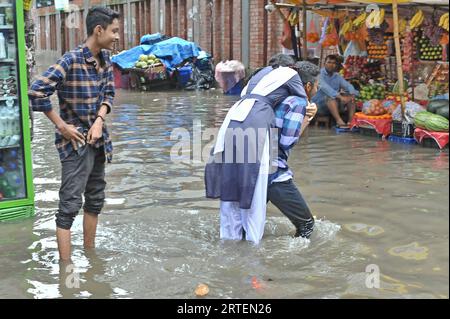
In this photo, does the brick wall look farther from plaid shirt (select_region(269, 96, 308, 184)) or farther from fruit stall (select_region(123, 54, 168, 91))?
plaid shirt (select_region(269, 96, 308, 184))

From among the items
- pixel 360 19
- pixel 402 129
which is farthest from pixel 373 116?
pixel 360 19

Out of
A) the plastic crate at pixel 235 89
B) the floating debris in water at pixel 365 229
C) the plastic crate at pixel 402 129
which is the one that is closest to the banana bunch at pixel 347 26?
the plastic crate at pixel 402 129

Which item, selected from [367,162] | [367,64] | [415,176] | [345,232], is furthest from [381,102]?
[345,232]

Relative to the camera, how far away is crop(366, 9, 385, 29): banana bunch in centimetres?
986

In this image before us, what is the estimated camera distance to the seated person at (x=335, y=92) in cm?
1070

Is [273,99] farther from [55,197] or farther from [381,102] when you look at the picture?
[381,102]

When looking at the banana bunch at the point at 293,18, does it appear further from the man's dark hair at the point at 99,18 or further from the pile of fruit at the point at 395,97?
the man's dark hair at the point at 99,18

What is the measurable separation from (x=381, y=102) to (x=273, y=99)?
6.20 meters

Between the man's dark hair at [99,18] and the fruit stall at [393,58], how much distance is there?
484 centimetres

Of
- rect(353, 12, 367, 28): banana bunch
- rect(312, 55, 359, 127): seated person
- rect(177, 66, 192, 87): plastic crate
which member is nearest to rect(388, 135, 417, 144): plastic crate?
rect(312, 55, 359, 127): seated person

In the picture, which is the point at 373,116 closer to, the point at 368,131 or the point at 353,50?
the point at 368,131

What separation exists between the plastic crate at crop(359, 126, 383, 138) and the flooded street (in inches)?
57.4

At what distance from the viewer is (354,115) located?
10.5 metres

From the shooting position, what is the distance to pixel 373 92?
1091cm
